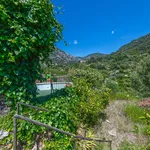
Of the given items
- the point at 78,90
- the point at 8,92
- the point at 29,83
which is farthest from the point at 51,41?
the point at 78,90

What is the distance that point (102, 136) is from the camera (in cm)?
488

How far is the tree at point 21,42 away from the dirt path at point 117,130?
2645 millimetres

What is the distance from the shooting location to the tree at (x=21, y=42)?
3.48 metres

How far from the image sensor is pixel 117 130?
5.32 metres

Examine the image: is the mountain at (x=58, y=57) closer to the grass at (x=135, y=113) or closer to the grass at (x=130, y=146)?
the grass at (x=130, y=146)

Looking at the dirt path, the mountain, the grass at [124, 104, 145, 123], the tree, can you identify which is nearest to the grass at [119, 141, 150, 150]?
the dirt path

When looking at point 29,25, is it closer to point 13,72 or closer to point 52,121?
point 13,72

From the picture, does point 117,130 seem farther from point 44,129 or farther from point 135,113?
point 44,129

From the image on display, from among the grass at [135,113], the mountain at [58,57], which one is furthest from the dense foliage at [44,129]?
the grass at [135,113]

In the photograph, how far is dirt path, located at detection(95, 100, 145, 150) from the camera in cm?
486

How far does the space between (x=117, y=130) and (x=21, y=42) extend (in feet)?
13.6

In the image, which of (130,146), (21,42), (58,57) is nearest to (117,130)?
(130,146)

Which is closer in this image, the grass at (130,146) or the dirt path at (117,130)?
the grass at (130,146)

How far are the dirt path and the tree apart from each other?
2.64m
